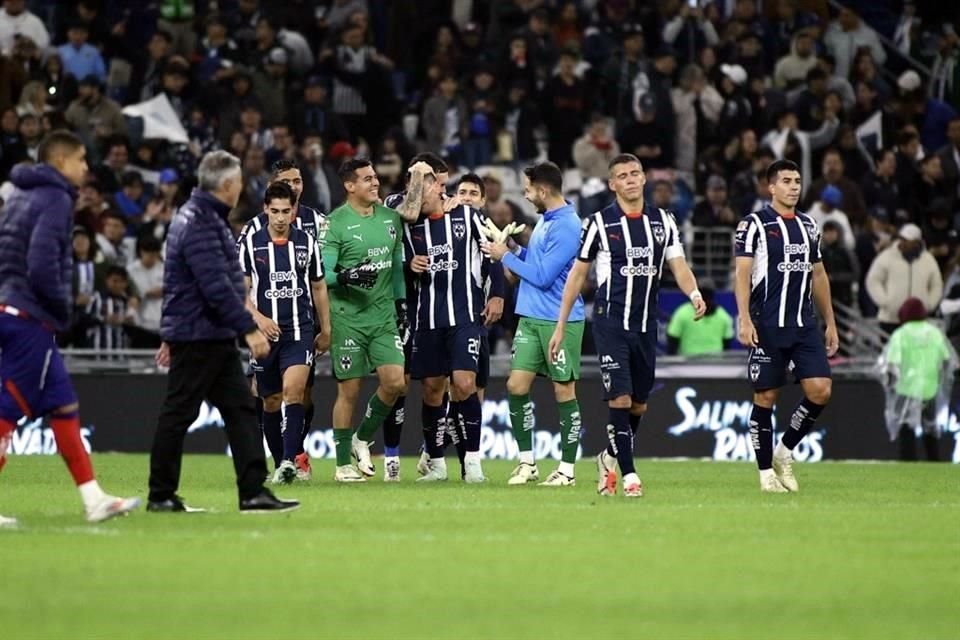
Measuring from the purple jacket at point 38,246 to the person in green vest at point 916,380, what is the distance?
1350 cm

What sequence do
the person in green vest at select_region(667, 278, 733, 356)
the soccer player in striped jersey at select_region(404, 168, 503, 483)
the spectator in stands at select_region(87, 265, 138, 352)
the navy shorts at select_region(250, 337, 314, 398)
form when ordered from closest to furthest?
the navy shorts at select_region(250, 337, 314, 398), the soccer player in striped jersey at select_region(404, 168, 503, 483), the spectator in stands at select_region(87, 265, 138, 352), the person in green vest at select_region(667, 278, 733, 356)

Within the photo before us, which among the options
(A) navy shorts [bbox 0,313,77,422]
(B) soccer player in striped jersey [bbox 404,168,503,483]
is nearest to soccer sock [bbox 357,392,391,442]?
(B) soccer player in striped jersey [bbox 404,168,503,483]

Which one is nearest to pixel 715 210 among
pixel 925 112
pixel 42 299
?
pixel 925 112

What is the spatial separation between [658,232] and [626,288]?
1.72ft

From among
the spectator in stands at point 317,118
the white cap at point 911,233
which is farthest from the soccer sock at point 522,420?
the spectator in stands at point 317,118

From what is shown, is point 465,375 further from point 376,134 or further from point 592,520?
point 376,134

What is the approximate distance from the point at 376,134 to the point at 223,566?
19.4 m

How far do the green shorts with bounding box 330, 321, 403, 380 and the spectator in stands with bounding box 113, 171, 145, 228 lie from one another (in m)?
10.1

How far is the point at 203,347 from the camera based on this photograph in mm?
12297

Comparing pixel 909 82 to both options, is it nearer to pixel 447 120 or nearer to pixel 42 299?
pixel 447 120

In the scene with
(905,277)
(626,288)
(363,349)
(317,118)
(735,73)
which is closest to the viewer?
(626,288)

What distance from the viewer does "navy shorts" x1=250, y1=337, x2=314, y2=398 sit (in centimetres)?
1605

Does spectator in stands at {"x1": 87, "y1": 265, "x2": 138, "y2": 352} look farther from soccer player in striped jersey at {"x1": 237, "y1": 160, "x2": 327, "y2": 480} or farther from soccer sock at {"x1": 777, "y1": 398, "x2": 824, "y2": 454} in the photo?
soccer sock at {"x1": 777, "y1": 398, "x2": 824, "y2": 454}

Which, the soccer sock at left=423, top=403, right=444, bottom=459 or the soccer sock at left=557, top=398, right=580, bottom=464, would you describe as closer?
the soccer sock at left=557, top=398, right=580, bottom=464
